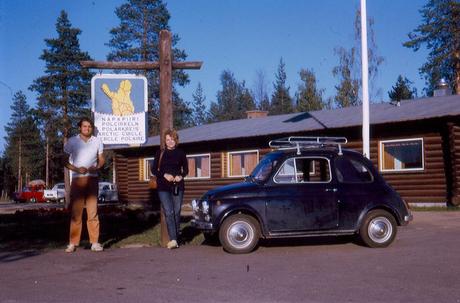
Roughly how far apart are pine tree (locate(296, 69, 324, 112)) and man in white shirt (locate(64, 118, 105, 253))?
50.3 meters

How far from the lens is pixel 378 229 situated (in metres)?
10.2

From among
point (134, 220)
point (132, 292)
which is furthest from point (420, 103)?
point (132, 292)

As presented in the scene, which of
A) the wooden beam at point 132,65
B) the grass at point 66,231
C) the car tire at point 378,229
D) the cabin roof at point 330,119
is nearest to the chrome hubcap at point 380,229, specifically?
the car tire at point 378,229

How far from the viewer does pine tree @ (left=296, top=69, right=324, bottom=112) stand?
2355 inches

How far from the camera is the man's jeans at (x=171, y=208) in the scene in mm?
→ 10484

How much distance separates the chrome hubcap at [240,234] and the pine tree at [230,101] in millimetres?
77387

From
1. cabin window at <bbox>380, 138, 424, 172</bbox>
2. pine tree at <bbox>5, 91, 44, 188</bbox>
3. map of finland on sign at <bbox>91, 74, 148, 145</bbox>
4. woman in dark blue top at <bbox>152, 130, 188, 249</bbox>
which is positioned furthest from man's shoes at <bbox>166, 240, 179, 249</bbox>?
pine tree at <bbox>5, 91, 44, 188</bbox>

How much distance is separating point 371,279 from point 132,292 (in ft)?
9.10

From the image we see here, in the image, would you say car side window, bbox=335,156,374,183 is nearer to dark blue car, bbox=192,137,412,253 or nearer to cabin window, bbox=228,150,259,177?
dark blue car, bbox=192,137,412,253

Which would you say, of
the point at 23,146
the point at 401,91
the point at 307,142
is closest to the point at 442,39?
the point at 401,91

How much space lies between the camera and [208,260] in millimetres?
9109

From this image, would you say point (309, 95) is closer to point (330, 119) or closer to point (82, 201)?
point (330, 119)

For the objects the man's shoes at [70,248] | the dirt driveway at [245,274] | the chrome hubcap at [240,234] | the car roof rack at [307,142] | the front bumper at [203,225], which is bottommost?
the dirt driveway at [245,274]

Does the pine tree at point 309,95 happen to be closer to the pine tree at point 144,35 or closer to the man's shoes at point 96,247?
the pine tree at point 144,35
